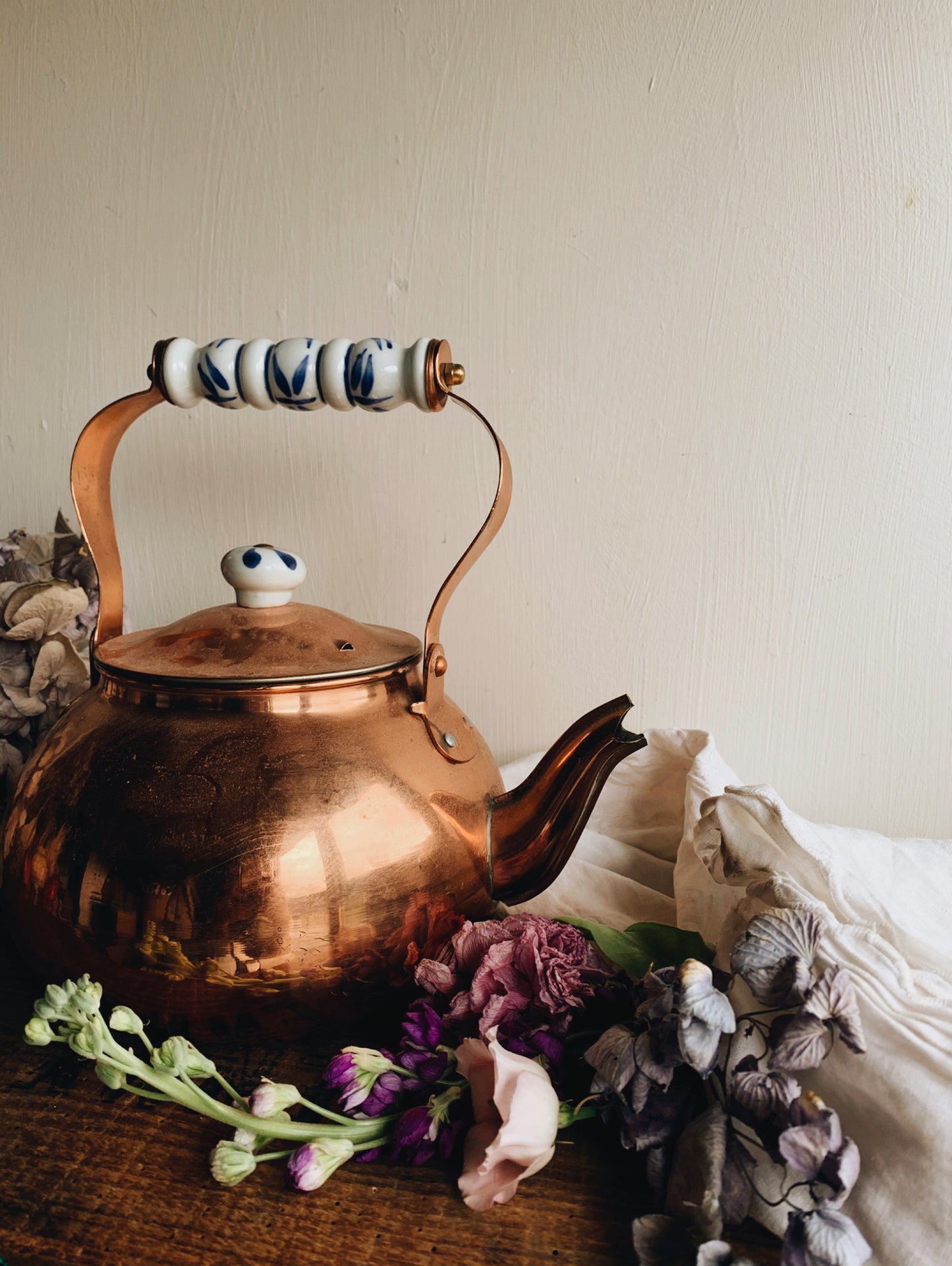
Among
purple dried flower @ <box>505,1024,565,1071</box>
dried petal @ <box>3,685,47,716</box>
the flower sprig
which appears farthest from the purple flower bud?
dried petal @ <box>3,685,47,716</box>

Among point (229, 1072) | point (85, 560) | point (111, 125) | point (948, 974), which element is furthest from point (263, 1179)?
point (111, 125)

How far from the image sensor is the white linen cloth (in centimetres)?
35

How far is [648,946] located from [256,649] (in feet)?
0.89

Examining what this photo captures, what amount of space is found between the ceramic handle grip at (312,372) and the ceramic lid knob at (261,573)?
3.5 inches

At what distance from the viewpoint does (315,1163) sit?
39 centimetres

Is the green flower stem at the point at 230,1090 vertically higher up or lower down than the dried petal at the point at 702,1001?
lower down

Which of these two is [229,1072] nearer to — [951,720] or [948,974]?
[948,974]

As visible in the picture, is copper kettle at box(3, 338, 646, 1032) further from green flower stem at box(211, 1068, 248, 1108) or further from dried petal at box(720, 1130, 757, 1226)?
dried petal at box(720, 1130, 757, 1226)

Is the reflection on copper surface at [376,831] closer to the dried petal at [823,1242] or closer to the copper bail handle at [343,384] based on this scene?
the copper bail handle at [343,384]

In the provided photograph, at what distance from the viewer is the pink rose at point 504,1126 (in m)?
0.38

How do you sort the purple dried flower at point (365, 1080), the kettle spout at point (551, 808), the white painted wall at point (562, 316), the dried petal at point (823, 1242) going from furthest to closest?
1. the white painted wall at point (562, 316)
2. the kettle spout at point (551, 808)
3. the purple dried flower at point (365, 1080)
4. the dried petal at point (823, 1242)

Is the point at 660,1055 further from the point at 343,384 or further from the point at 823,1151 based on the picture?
the point at 343,384

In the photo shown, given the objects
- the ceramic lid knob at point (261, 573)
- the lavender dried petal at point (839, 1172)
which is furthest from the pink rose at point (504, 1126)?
the ceramic lid knob at point (261, 573)

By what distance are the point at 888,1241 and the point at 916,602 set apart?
18.0 inches
